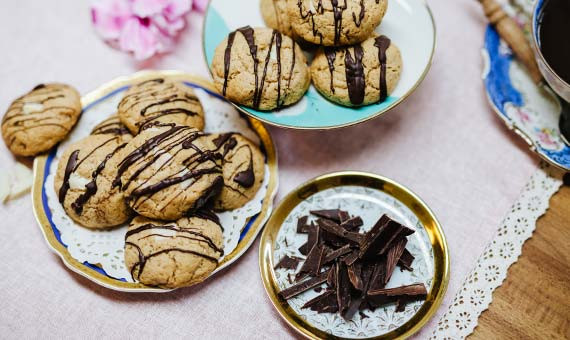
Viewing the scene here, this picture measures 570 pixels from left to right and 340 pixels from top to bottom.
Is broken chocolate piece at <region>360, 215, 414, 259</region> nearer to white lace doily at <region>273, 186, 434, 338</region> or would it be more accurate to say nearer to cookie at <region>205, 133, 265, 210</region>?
white lace doily at <region>273, 186, 434, 338</region>

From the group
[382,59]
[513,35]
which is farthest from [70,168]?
[513,35]

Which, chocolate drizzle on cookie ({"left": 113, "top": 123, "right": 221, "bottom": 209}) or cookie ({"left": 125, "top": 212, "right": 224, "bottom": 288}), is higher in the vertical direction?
chocolate drizzle on cookie ({"left": 113, "top": 123, "right": 221, "bottom": 209})

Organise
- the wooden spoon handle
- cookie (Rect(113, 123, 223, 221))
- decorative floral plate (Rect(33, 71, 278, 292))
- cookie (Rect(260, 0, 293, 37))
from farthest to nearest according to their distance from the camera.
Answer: the wooden spoon handle, cookie (Rect(260, 0, 293, 37)), decorative floral plate (Rect(33, 71, 278, 292)), cookie (Rect(113, 123, 223, 221))

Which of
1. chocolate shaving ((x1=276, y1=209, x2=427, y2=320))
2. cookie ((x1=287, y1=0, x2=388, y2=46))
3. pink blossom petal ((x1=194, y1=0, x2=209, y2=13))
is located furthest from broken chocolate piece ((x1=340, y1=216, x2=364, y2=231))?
pink blossom petal ((x1=194, y1=0, x2=209, y2=13))

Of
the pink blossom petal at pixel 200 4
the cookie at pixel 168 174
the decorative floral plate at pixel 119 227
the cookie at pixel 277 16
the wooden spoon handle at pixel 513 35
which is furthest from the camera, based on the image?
the pink blossom petal at pixel 200 4

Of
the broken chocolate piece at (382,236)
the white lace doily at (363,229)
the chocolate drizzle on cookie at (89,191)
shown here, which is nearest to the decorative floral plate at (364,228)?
the white lace doily at (363,229)

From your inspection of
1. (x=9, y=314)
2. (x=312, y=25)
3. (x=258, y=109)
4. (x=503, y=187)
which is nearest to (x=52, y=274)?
(x=9, y=314)

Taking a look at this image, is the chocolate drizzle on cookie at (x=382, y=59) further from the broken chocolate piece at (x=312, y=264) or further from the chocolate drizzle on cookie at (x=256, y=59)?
the broken chocolate piece at (x=312, y=264)
